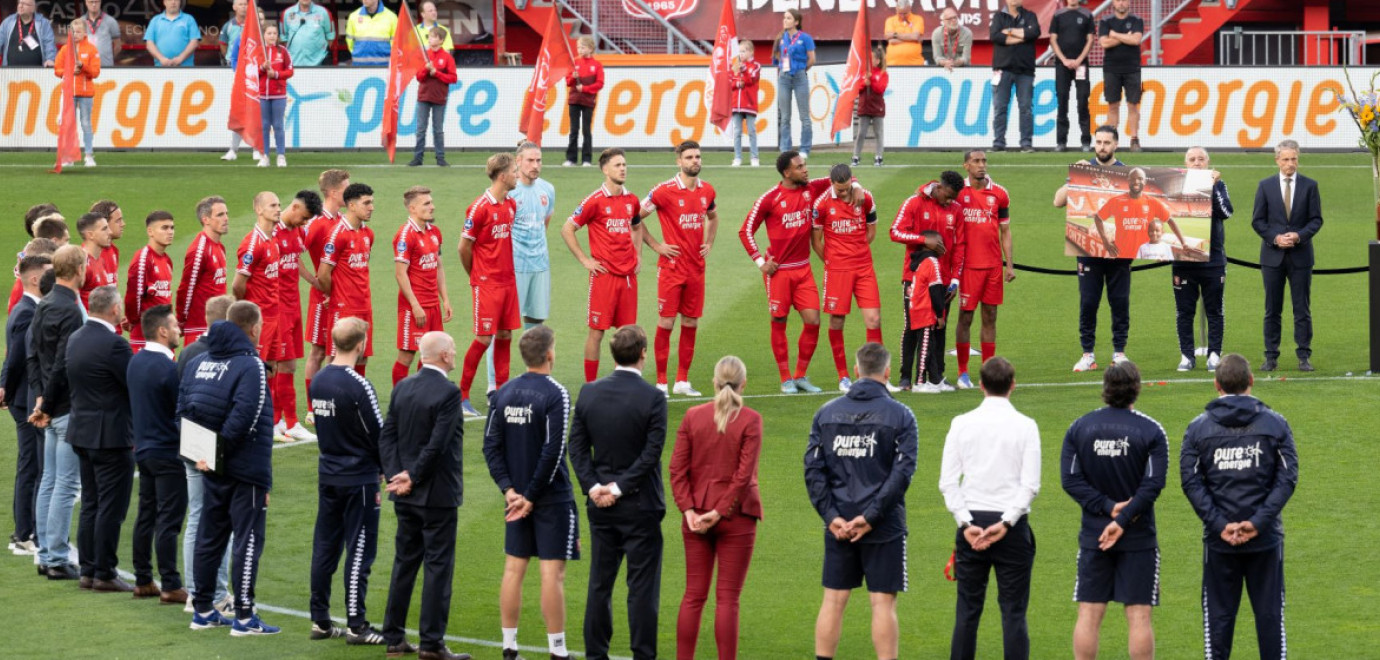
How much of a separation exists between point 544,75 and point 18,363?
1171 centimetres

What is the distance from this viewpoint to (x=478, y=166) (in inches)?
1097

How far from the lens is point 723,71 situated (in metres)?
26.9

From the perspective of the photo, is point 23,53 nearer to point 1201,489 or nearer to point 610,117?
point 610,117

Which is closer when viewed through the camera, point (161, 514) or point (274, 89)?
point (161, 514)

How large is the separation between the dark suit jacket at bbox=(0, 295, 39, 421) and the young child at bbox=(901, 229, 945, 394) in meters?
7.92

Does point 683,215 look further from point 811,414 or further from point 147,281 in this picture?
point 147,281

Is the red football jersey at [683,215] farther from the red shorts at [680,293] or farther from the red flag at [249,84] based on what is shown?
the red flag at [249,84]

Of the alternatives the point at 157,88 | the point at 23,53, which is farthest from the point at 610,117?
the point at 23,53

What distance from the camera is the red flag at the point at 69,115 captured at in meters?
27.1

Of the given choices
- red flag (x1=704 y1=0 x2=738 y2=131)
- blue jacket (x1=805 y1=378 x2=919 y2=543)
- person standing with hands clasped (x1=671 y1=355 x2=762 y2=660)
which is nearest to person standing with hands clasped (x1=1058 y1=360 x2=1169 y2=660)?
blue jacket (x1=805 y1=378 x2=919 y2=543)

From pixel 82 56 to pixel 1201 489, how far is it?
21836 mm

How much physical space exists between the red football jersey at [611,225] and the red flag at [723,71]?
1050 centimetres

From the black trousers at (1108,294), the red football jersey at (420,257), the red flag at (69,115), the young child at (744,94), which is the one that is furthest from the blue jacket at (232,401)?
the red flag at (69,115)

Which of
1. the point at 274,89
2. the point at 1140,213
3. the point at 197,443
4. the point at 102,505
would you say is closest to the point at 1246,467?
the point at 197,443
